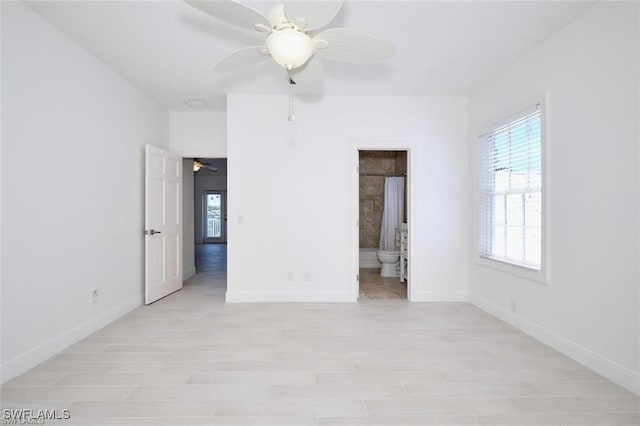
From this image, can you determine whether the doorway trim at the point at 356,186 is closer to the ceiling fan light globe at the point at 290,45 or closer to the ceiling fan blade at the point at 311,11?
the ceiling fan light globe at the point at 290,45

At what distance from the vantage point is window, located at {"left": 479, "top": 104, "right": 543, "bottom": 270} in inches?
119

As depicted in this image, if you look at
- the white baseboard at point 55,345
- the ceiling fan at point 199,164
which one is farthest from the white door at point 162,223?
the ceiling fan at point 199,164

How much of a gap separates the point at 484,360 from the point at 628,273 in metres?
1.12

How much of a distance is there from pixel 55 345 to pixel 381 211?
18.2 feet

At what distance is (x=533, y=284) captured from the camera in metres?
2.99

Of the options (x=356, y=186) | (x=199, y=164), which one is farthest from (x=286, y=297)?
(x=199, y=164)

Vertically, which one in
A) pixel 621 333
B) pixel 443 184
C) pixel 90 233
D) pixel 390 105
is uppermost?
pixel 390 105

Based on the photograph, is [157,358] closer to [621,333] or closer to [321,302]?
[321,302]

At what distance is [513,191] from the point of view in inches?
131

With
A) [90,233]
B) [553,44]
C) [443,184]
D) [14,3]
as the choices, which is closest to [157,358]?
[90,233]

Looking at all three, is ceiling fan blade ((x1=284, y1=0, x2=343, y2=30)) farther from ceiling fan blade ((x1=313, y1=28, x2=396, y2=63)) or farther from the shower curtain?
the shower curtain

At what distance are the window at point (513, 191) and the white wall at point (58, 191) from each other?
13.5ft

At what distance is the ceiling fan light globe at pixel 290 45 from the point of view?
1.76m

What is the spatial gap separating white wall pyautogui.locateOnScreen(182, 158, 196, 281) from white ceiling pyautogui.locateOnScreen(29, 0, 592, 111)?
81.3 inches
